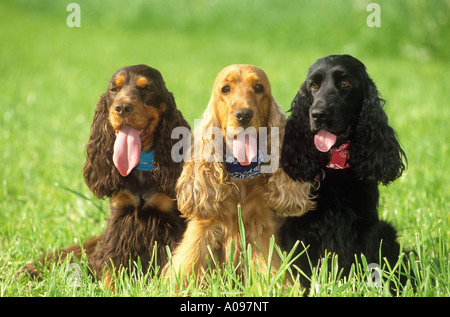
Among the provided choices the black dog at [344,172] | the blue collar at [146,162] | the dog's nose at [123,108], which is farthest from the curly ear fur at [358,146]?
the dog's nose at [123,108]

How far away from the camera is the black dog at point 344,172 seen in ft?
10.8

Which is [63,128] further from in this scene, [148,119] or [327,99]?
[327,99]

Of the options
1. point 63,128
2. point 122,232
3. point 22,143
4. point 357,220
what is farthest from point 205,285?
point 63,128

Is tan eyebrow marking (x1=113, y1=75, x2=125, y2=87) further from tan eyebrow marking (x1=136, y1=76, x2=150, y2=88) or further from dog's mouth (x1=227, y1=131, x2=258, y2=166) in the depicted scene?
dog's mouth (x1=227, y1=131, x2=258, y2=166)

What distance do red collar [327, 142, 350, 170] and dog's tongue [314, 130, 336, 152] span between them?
5.4 inches

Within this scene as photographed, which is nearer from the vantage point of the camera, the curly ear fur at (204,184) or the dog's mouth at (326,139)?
the dog's mouth at (326,139)

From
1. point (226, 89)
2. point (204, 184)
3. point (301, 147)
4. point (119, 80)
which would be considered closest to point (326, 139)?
point (301, 147)

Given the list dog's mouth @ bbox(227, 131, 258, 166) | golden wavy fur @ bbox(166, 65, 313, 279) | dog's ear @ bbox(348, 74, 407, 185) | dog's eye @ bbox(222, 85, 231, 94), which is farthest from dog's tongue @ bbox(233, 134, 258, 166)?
dog's ear @ bbox(348, 74, 407, 185)

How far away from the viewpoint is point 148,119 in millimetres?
3371

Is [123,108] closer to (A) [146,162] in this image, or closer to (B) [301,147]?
(A) [146,162]

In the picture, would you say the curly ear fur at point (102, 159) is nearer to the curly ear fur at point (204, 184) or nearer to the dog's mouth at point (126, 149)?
the dog's mouth at point (126, 149)

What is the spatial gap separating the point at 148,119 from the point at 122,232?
74 centimetres

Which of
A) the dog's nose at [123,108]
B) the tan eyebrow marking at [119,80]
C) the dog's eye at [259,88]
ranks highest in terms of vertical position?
the tan eyebrow marking at [119,80]

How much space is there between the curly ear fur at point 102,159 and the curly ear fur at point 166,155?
0.27 metres
